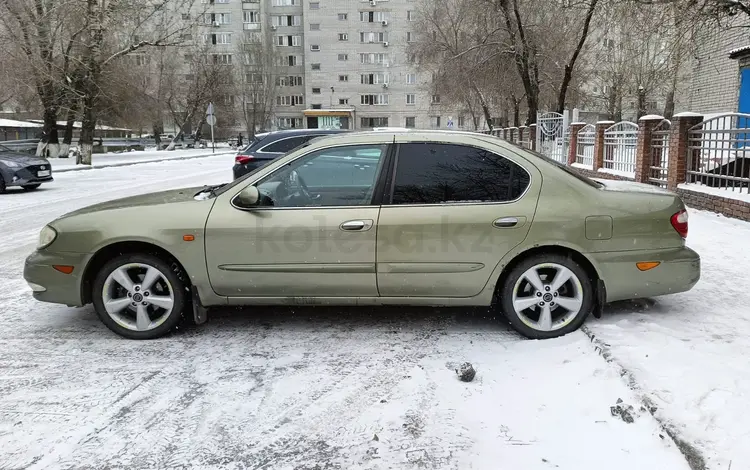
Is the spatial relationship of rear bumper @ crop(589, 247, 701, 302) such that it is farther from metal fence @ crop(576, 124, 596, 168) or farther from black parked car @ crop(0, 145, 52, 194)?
black parked car @ crop(0, 145, 52, 194)

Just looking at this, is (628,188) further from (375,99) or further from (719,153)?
(375,99)

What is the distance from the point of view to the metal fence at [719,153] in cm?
939

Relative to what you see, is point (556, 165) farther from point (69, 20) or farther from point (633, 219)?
point (69, 20)

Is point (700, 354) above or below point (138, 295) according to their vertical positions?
below

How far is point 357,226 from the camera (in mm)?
4234

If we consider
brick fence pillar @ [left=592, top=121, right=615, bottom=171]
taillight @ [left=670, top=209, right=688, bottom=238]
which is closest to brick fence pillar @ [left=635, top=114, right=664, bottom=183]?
brick fence pillar @ [left=592, top=121, right=615, bottom=171]

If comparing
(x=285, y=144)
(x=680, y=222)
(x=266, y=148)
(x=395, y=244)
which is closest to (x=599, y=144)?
(x=285, y=144)

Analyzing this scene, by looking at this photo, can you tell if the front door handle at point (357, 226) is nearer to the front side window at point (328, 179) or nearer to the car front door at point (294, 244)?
the car front door at point (294, 244)

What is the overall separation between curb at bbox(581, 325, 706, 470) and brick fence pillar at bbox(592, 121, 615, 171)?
41.4ft

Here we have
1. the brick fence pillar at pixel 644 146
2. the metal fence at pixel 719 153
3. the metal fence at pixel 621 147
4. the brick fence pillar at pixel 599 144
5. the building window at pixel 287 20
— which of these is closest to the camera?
the metal fence at pixel 719 153

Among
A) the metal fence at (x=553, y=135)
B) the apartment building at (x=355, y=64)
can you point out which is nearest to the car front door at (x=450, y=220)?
the metal fence at (x=553, y=135)

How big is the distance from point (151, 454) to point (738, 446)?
116 inches

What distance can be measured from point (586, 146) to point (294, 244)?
616 inches

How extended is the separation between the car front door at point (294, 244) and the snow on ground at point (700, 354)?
1915mm
